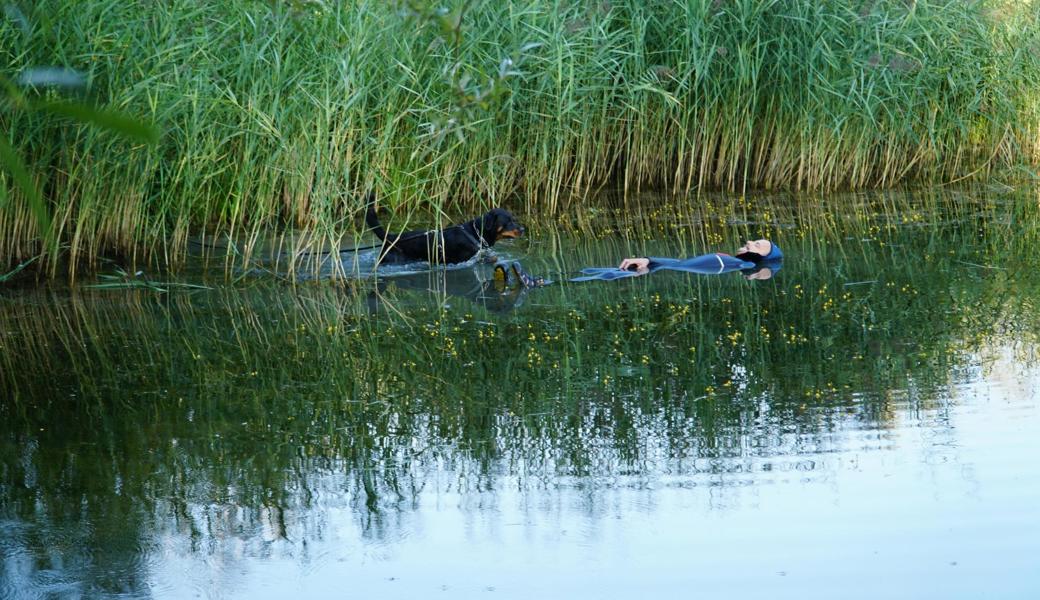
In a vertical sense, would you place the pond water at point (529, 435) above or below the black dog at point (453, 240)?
below

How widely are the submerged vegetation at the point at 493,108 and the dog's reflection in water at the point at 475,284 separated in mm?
495

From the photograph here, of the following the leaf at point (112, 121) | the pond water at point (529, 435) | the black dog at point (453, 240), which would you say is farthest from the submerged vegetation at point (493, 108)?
the leaf at point (112, 121)

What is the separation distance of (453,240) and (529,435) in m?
3.46

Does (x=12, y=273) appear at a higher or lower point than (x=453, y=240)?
lower

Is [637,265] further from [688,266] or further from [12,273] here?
[12,273]

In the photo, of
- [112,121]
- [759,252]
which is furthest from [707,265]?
[112,121]

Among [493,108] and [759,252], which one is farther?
[493,108]

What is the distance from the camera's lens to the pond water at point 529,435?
3076 millimetres

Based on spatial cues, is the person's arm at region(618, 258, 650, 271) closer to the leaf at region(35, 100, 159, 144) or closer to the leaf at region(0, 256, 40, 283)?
the leaf at region(0, 256, 40, 283)

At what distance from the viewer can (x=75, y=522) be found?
3461 mm

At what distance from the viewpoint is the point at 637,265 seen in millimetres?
7281

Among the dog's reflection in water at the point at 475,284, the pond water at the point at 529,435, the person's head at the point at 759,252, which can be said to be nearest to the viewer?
the pond water at the point at 529,435

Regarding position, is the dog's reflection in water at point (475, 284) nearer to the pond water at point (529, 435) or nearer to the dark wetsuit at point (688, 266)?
the pond water at point (529, 435)

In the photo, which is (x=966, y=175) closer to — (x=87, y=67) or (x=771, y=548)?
(x=87, y=67)
